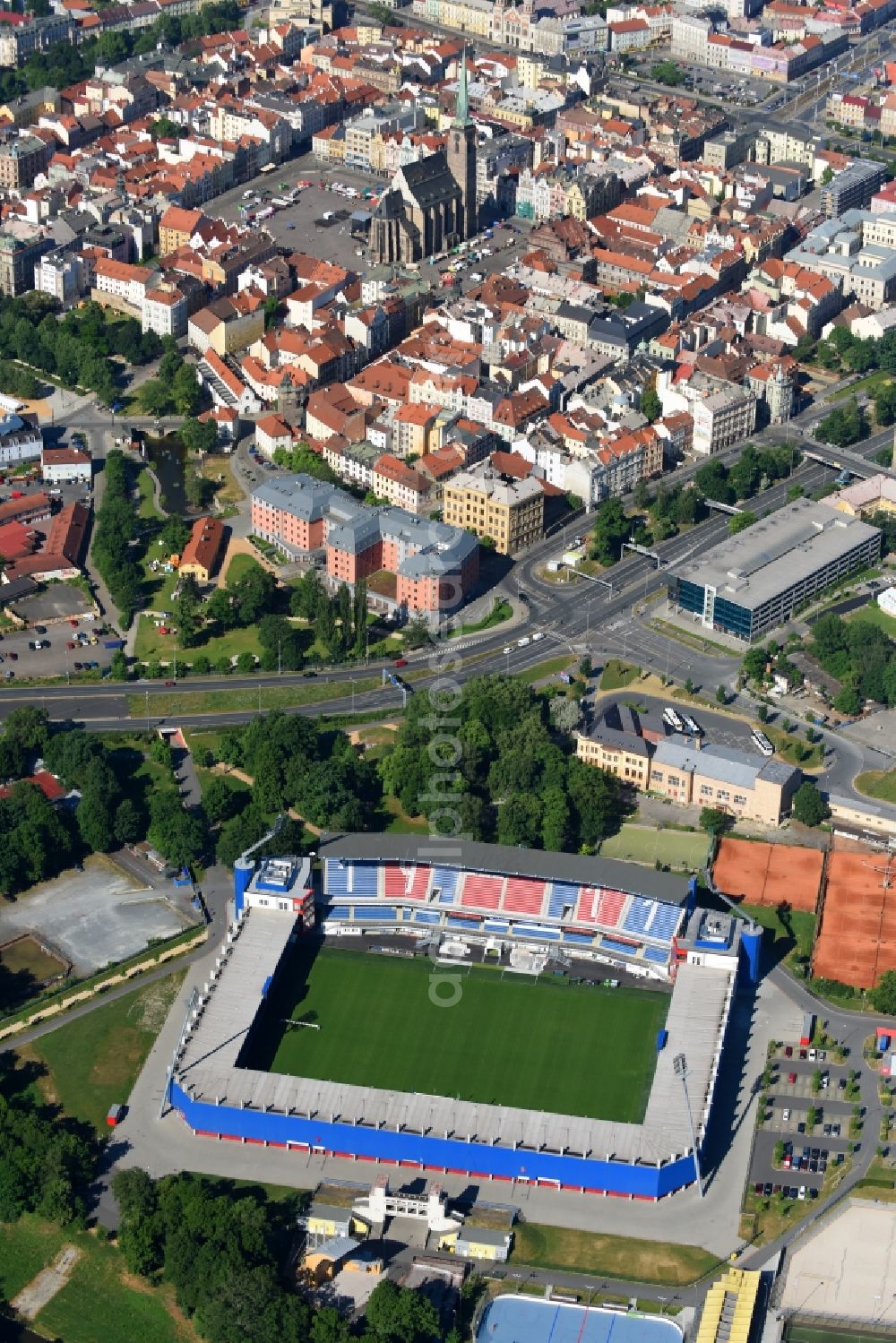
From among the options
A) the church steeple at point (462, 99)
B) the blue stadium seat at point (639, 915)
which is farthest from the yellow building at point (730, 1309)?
the church steeple at point (462, 99)

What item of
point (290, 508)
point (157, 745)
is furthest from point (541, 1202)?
point (290, 508)

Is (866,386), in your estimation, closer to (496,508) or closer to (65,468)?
(496,508)

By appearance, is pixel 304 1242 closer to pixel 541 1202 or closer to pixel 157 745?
pixel 541 1202

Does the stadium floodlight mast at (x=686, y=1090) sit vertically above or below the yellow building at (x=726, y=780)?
above

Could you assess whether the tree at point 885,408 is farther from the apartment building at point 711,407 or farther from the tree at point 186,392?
the tree at point 186,392

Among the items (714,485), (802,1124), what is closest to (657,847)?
(802,1124)

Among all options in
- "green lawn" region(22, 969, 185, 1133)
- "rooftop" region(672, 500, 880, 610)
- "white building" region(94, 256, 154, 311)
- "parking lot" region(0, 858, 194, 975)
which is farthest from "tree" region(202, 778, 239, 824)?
"white building" region(94, 256, 154, 311)
